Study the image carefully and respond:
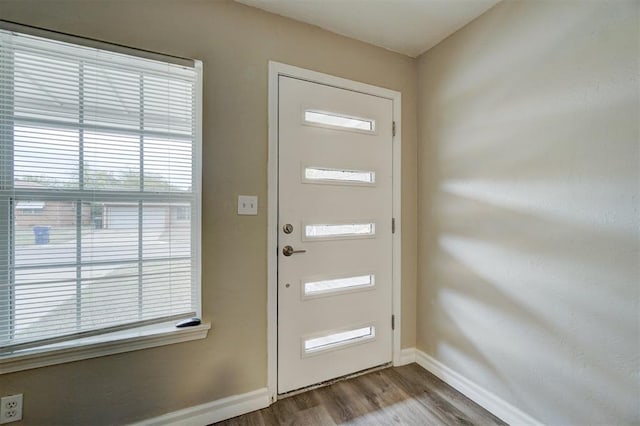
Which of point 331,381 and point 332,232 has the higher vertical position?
point 332,232

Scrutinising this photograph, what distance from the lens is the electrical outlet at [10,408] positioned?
1217 mm

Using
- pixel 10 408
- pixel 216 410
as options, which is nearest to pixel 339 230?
pixel 216 410

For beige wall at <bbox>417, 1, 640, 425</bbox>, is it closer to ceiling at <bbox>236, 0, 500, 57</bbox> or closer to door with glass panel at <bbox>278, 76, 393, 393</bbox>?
ceiling at <bbox>236, 0, 500, 57</bbox>

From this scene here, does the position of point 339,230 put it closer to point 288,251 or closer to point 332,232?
point 332,232

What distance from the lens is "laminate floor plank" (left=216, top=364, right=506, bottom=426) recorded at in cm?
158

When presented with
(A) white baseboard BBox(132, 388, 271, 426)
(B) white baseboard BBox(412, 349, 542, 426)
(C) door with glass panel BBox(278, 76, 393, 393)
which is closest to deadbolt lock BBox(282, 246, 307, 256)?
(C) door with glass panel BBox(278, 76, 393, 393)

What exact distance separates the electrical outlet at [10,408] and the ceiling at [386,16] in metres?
2.34

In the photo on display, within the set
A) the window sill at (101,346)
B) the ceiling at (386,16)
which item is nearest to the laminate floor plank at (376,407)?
the window sill at (101,346)

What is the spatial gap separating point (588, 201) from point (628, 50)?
65 centimetres

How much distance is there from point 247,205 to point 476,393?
6.16 ft

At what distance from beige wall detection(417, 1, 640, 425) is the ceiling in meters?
0.12

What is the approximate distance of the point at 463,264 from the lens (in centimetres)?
187

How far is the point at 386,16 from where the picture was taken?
1767 mm

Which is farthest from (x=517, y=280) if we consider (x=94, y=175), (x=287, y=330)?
(x=94, y=175)
